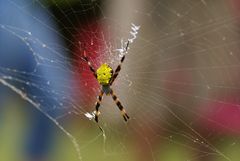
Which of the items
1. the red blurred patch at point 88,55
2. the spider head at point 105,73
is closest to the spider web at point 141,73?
the red blurred patch at point 88,55

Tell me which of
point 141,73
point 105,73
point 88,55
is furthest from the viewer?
point 141,73

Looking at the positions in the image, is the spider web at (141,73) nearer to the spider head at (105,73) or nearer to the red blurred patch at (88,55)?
the red blurred patch at (88,55)

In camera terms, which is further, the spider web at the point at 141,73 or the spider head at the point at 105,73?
the spider web at the point at 141,73

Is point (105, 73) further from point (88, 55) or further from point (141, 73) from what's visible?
point (141, 73)

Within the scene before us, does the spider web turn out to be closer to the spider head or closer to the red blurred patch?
the red blurred patch

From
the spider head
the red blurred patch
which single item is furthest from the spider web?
the spider head

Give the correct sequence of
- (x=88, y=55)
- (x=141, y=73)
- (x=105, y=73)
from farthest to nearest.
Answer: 1. (x=141, y=73)
2. (x=88, y=55)
3. (x=105, y=73)

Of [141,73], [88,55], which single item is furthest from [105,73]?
[141,73]

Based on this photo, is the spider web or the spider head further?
the spider web
